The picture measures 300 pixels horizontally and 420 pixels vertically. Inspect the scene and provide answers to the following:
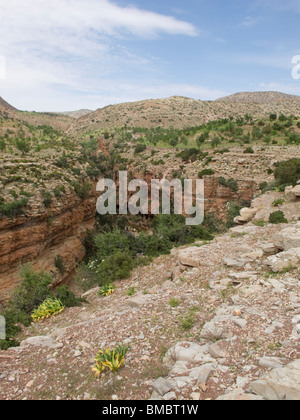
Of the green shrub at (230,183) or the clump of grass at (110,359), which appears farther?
the green shrub at (230,183)

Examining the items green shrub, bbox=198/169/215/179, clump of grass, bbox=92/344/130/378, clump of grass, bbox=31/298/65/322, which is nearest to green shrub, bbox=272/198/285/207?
green shrub, bbox=198/169/215/179

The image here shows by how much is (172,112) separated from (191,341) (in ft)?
185

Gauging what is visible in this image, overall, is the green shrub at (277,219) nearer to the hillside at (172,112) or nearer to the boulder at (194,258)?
the boulder at (194,258)

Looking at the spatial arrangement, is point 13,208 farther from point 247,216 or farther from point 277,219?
point 277,219

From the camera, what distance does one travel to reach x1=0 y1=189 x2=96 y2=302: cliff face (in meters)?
11.7

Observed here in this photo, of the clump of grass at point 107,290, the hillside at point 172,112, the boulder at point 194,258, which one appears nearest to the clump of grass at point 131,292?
the clump of grass at point 107,290

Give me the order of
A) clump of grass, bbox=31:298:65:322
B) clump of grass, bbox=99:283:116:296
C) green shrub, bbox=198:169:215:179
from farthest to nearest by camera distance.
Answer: green shrub, bbox=198:169:215:179 → clump of grass, bbox=99:283:116:296 → clump of grass, bbox=31:298:65:322

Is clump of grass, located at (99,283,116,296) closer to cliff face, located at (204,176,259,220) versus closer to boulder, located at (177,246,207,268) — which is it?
boulder, located at (177,246,207,268)

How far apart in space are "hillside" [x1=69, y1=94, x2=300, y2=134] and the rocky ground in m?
43.5

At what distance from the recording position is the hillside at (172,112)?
165 feet

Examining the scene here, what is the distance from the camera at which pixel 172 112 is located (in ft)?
183

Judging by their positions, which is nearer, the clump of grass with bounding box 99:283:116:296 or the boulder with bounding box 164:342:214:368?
the boulder with bounding box 164:342:214:368

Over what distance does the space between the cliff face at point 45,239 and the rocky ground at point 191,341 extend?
20.1ft

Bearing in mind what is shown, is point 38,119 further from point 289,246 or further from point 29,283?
point 289,246
